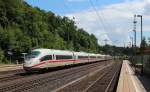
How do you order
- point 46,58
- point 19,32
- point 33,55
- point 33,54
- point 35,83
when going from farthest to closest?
point 19,32 < point 46,58 < point 33,54 < point 33,55 < point 35,83

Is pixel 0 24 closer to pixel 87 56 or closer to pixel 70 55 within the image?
pixel 87 56

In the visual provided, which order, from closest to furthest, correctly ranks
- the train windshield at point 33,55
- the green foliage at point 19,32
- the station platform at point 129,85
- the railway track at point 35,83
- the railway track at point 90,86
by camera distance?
the railway track at point 35,83 → the station platform at point 129,85 → the railway track at point 90,86 → the train windshield at point 33,55 → the green foliage at point 19,32

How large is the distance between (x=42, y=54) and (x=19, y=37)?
56.4 m

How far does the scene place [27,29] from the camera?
125m

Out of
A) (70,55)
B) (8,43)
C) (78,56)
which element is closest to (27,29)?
(8,43)

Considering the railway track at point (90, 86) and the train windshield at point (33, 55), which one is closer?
the railway track at point (90, 86)

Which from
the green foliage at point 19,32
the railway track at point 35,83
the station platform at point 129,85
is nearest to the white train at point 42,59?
the railway track at point 35,83

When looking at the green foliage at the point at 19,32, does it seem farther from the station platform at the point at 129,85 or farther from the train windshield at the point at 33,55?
the station platform at the point at 129,85

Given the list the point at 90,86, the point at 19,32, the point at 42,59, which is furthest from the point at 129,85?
the point at 19,32

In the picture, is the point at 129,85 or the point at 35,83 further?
the point at 35,83

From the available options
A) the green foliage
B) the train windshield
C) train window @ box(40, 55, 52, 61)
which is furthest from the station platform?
the green foliage

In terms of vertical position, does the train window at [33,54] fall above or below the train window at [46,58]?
above

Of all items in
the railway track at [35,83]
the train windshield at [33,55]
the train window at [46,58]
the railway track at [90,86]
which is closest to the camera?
the railway track at [35,83]

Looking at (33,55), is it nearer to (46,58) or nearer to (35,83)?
(46,58)
